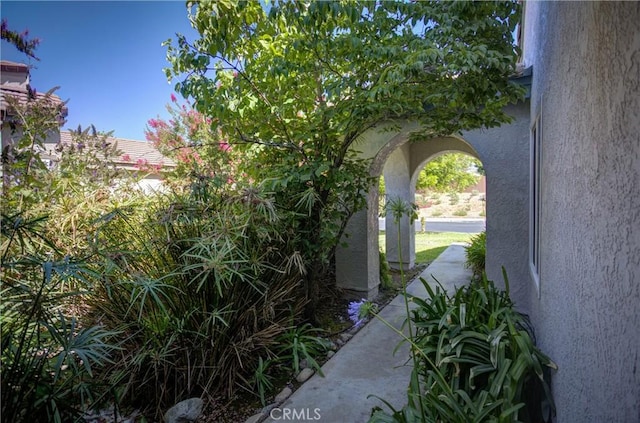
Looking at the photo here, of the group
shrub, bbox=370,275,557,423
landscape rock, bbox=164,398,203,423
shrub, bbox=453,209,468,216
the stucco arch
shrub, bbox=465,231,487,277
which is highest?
the stucco arch

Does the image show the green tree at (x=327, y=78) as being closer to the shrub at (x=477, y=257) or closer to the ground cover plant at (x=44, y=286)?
the ground cover plant at (x=44, y=286)

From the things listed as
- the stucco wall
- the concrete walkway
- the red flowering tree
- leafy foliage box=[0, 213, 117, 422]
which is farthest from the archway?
leafy foliage box=[0, 213, 117, 422]

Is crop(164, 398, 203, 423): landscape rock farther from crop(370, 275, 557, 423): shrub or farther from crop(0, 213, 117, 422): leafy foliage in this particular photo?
crop(370, 275, 557, 423): shrub

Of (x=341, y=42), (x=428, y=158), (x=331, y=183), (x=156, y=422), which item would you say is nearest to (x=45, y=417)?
(x=156, y=422)

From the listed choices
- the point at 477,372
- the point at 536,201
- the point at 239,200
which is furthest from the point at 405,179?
the point at 477,372

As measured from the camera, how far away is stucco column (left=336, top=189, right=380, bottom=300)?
8227 mm

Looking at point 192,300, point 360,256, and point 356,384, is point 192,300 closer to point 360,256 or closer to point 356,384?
point 356,384

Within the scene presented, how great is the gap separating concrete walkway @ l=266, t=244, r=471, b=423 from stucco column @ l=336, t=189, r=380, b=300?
154cm

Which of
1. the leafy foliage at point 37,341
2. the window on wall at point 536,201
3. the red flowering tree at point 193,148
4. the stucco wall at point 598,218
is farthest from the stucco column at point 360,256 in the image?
the leafy foliage at point 37,341

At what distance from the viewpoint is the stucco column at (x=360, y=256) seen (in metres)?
8.23

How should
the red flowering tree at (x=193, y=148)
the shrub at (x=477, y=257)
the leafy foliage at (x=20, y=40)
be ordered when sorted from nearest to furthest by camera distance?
1. the leafy foliage at (x=20, y=40)
2. the red flowering tree at (x=193, y=148)
3. the shrub at (x=477, y=257)

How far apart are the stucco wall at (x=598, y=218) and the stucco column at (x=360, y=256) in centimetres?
530

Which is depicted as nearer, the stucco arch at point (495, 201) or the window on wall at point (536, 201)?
the window on wall at point (536, 201)

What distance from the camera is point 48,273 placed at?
8.44 ft
